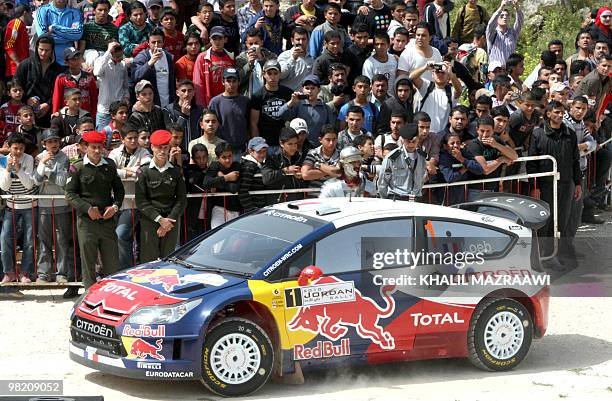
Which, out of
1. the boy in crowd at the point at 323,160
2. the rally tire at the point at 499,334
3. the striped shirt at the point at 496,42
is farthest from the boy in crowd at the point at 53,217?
the striped shirt at the point at 496,42

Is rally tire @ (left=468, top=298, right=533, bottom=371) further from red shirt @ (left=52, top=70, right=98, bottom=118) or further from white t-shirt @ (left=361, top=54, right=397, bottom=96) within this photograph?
red shirt @ (left=52, top=70, right=98, bottom=118)

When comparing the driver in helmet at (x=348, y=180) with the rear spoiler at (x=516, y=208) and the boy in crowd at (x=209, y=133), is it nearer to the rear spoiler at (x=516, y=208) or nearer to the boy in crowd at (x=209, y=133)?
the rear spoiler at (x=516, y=208)

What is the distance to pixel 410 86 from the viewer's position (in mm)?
16547

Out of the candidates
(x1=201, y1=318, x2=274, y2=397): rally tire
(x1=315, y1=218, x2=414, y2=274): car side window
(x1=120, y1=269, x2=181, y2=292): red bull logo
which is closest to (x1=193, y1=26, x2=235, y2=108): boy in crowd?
(x1=120, y1=269, x2=181, y2=292): red bull logo

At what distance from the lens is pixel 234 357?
10.1 m

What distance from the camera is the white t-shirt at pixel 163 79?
16.3 meters

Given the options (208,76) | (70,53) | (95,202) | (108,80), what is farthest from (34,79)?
(95,202)

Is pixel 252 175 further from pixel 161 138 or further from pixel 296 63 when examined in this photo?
pixel 296 63

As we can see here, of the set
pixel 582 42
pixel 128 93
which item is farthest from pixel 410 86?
pixel 582 42

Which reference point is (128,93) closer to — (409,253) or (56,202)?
(56,202)

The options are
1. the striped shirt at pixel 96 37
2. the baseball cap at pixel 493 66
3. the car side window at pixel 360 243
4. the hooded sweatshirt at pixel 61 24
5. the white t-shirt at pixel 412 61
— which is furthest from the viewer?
the baseball cap at pixel 493 66

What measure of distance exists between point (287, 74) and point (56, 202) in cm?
428

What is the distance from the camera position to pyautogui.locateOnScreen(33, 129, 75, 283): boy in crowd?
46.1 ft

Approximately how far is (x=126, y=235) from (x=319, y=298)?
4.36 meters
